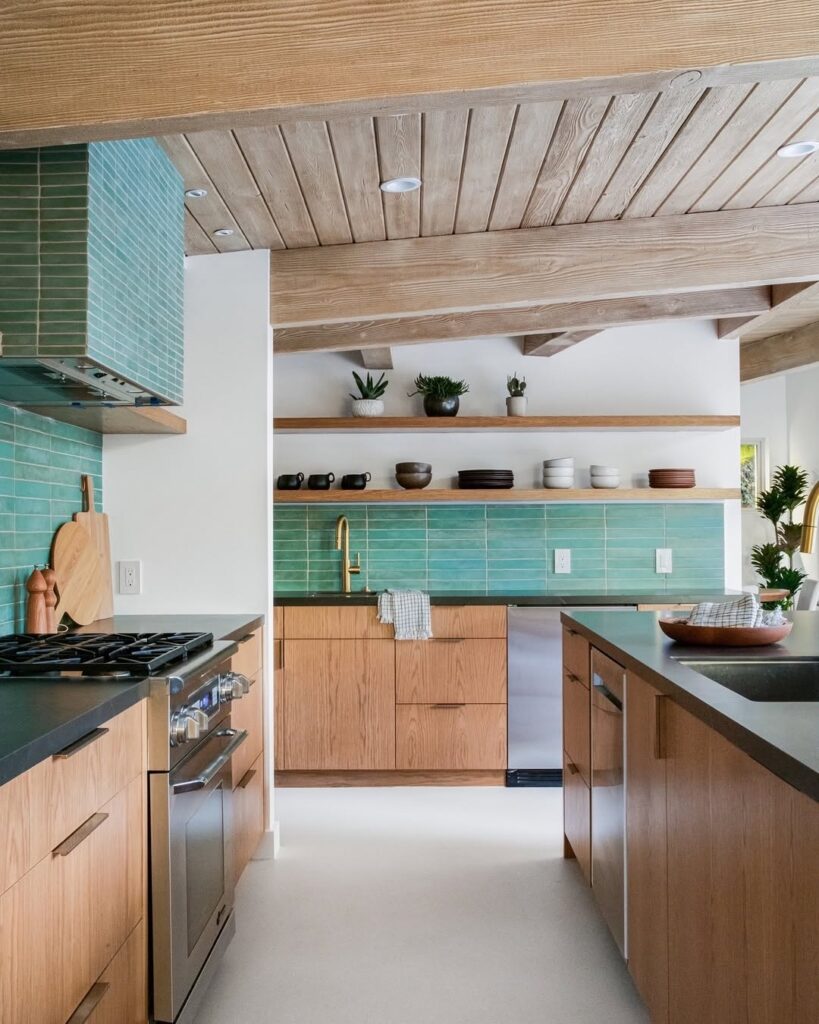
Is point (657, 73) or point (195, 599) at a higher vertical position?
point (657, 73)

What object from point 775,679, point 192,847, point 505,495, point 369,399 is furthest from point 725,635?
point 369,399

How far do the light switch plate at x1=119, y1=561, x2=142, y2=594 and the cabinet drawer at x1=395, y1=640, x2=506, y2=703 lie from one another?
1408 mm

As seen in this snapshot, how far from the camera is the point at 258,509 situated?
366 cm

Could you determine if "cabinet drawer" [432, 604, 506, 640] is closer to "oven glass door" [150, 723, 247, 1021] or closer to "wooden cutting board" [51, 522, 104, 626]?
"wooden cutting board" [51, 522, 104, 626]

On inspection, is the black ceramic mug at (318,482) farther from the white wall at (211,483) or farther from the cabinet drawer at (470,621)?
the white wall at (211,483)

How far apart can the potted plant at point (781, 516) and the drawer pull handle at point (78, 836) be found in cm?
642

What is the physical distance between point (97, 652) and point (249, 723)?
43.0 inches

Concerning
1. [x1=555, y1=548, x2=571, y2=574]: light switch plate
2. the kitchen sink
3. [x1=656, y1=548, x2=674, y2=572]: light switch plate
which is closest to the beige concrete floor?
the kitchen sink

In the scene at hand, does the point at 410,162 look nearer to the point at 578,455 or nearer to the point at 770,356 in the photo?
the point at 578,455

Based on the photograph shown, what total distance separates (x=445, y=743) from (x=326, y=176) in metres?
2.80

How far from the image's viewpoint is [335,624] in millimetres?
4559

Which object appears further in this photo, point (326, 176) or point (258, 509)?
point (258, 509)

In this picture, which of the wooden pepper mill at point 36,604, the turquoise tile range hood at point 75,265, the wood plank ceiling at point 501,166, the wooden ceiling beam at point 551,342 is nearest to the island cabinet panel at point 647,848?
the wood plank ceiling at point 501,166

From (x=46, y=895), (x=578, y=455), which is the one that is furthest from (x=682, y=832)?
(x=578, y=455)
